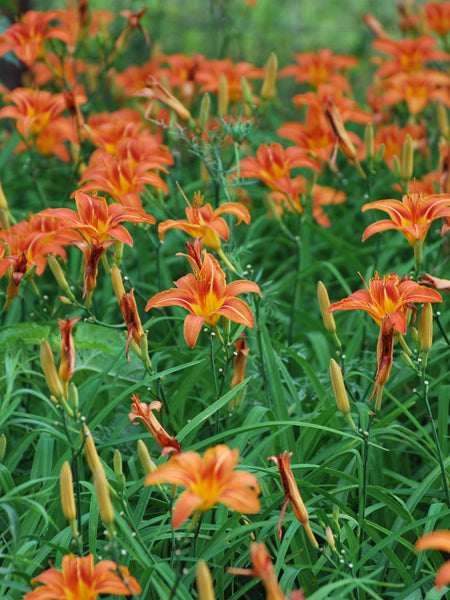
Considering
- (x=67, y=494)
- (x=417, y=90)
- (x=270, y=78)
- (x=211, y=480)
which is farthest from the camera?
(x=417, y=90)

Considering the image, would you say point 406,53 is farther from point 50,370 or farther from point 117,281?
point 50,370

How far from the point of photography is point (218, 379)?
7.94 feet

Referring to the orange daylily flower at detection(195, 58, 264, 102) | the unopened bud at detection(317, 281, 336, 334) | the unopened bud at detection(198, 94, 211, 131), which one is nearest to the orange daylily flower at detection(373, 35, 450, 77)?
the orange daylily flower at detection(195, 58, 264, 102)

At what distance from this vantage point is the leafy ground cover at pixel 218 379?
1.60 meters

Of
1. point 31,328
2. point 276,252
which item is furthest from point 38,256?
point 276,252

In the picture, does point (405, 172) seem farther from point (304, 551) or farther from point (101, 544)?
point (101, 544)

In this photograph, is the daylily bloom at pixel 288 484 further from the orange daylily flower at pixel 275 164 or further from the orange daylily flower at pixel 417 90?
the orange daylily flower at pixel 417 90

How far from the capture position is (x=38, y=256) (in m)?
2.25

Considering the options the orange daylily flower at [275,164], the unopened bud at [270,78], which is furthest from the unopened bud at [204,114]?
the unopened bud at [270,78]

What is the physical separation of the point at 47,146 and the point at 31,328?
147 centimetres

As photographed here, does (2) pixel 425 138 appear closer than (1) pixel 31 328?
No

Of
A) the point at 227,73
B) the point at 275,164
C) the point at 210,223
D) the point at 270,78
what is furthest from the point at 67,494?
the point at 227,73

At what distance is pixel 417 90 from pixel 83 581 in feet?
9.24

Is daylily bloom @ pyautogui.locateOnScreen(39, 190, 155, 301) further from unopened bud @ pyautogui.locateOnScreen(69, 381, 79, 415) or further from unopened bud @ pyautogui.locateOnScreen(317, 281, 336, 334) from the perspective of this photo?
unopened bud @ pyautogui.locateOnScreen(317, 281, 336, 334)
